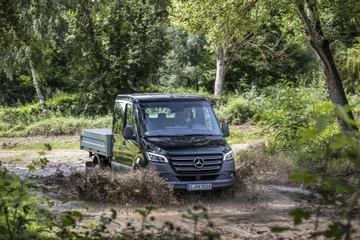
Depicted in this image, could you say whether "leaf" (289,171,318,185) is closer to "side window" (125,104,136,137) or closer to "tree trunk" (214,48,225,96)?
"side window" (125,104,136,137)

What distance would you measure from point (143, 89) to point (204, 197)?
21112 millimetres

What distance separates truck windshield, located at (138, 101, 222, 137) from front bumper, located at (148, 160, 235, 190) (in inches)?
38.1

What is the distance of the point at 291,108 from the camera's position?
753 inches

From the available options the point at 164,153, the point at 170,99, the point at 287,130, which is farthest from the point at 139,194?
the point at 287,130

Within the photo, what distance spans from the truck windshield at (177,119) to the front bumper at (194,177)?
0.97 m

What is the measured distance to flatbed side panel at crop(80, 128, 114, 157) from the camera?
14.5m

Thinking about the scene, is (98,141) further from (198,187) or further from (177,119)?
(198,187)

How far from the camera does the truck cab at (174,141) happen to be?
12.4 meters

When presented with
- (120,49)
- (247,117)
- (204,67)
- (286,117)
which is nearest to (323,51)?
(286,117)

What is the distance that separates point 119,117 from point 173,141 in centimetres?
213

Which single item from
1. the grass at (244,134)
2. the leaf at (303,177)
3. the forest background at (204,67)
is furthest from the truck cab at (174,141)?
the grass at (244,134)

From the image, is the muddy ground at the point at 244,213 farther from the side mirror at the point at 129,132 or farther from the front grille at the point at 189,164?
the side mirror at the point at 129,132

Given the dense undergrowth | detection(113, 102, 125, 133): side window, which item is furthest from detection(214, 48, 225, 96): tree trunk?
→ detection(113, 102, 125, 133): side window

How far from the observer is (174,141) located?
12.8 m
